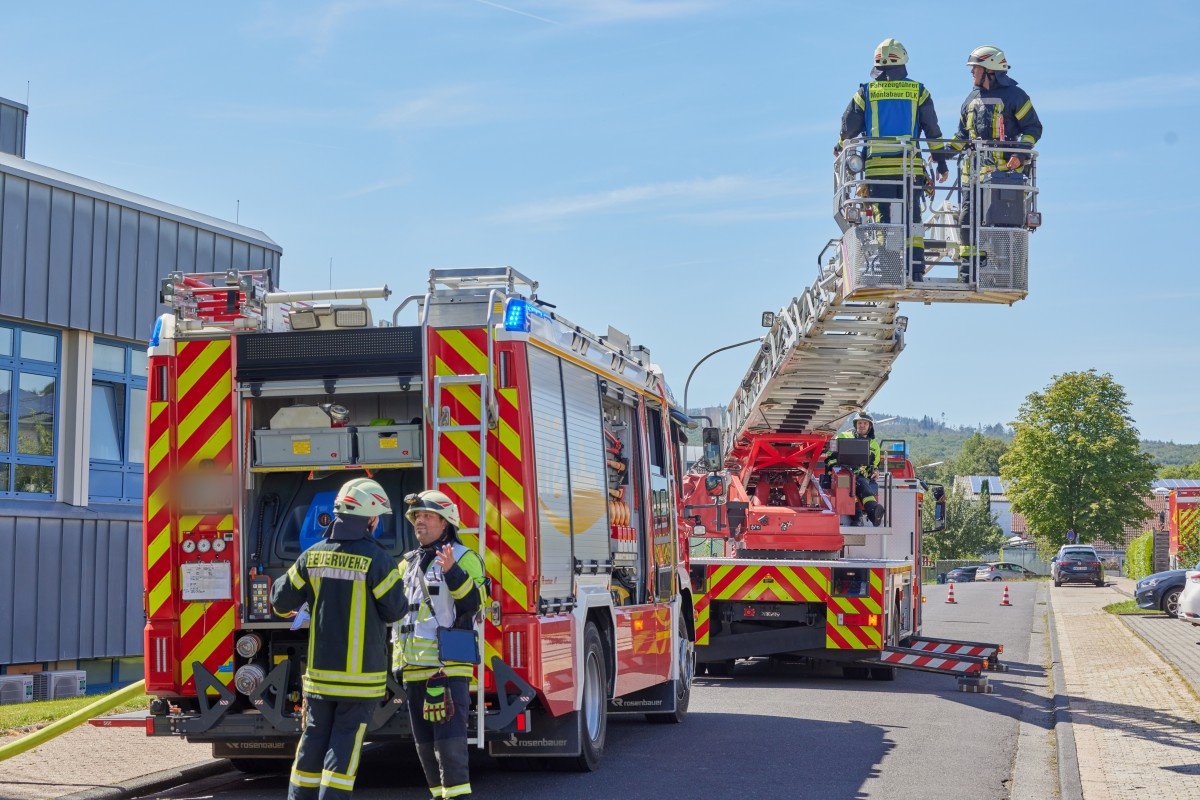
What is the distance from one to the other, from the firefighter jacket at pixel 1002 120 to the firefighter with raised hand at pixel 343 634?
24.0ft

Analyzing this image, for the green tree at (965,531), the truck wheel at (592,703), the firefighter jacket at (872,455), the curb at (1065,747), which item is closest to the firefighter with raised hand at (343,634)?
the truck wheel at (592,703)

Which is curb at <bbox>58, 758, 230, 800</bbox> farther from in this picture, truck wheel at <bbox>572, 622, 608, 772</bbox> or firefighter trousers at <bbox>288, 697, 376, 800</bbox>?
truck wheel at <bbox>572, 622, 608, 772</bbox>

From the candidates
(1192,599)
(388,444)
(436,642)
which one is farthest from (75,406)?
(1192,599)

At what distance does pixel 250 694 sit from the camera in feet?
29.5

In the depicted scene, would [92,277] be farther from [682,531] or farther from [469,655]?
[469,655]

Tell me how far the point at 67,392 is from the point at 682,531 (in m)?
9.31

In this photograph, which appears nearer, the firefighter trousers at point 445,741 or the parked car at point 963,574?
the firefighter trousers at point 445,741

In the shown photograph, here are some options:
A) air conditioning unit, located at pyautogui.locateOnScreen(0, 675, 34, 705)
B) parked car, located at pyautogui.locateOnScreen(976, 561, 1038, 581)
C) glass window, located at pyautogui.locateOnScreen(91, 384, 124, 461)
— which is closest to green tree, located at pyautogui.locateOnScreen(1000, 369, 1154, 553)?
parked car, located at pyautogui.locateOnScreen(976, 561, 1038, 581)

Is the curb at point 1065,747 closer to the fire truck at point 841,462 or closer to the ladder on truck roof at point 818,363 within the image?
the fire truck at point 841,462

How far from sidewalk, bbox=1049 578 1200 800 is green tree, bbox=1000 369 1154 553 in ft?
164

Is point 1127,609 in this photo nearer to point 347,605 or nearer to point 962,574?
point 347,605

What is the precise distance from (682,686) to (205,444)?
5.49 meters

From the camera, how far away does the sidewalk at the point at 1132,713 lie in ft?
32.3

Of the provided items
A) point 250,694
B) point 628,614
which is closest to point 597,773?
point 628,614
